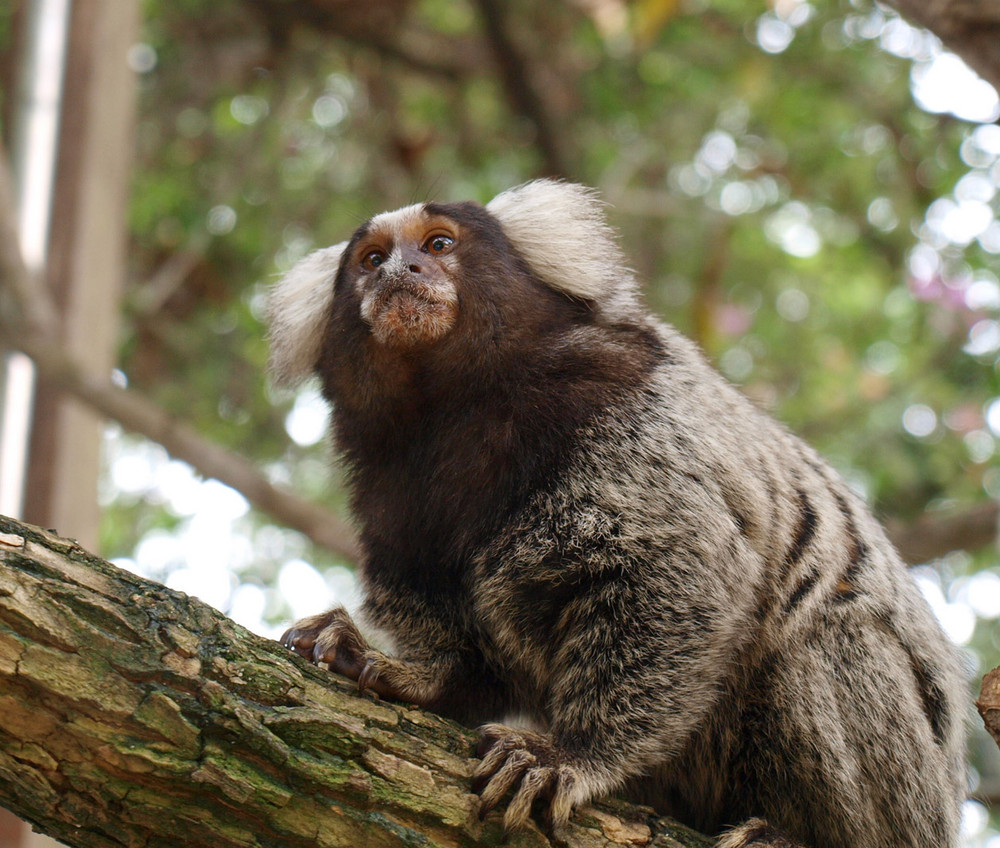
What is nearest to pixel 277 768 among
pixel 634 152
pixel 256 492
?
pixel 256 492

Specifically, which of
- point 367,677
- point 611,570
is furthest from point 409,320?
point 367,677

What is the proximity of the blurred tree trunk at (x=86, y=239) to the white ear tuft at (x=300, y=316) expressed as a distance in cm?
184

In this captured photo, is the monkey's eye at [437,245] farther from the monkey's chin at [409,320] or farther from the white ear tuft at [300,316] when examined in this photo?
the white ear tuft at [300,316]

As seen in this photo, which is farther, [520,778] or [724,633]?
[724,633]

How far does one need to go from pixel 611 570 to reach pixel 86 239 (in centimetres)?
Answer: 389

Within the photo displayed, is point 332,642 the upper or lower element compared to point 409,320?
lower

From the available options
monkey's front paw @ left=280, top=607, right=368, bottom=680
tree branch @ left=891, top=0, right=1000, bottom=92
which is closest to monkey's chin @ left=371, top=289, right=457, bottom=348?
monkey's front paw @ left=280, top=607, right=368, bottom=680

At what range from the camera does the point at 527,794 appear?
237 centimetres

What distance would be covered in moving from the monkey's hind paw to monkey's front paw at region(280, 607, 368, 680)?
99cm

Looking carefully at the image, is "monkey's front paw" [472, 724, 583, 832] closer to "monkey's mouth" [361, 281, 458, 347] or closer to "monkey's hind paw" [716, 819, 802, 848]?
"monkey's hind paw" [716, 819, 802, 848]

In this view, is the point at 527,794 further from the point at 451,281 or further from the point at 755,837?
the point at 451,281

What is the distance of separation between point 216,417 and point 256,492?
1.89 m

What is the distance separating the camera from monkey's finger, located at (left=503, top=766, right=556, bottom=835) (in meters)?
2.34

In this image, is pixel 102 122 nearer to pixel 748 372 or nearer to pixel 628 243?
pixel 628 243
